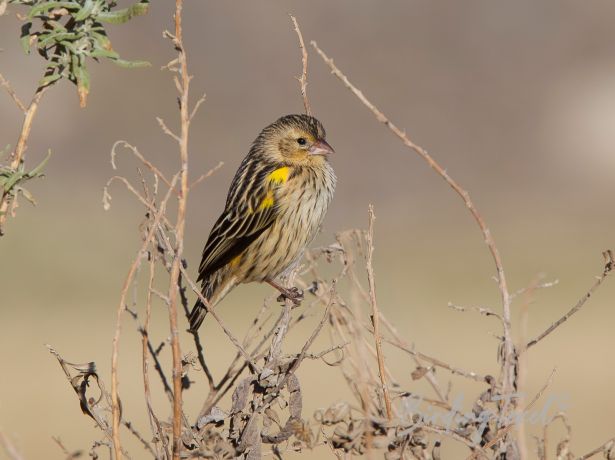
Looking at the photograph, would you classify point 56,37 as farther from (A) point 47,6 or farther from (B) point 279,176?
(B) point 279,176

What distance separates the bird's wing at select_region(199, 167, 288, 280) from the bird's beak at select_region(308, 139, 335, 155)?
0.16 m

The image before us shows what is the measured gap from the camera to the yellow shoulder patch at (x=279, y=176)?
5751 mm

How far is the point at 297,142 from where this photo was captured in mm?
5844

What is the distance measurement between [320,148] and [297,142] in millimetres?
123

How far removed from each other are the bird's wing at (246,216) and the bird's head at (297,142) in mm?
120

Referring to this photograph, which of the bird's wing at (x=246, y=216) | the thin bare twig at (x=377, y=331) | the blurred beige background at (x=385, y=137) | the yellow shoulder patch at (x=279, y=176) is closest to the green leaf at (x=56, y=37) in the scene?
the thin bare twig at (x=377, y=331)

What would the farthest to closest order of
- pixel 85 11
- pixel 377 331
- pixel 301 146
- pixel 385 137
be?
1. pixel 385 137
2. pixel 301 146
3. pixel 377 331
4. pixel 85 11

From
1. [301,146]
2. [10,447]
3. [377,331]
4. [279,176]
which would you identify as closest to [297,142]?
[301,146]

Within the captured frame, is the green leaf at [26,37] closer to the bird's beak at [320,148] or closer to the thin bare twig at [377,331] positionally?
the thin bare twig at [377,331]

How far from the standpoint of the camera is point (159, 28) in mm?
20672

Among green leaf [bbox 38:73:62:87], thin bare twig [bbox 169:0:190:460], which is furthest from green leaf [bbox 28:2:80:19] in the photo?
thin bare twig [bbox 169:0:190:460]

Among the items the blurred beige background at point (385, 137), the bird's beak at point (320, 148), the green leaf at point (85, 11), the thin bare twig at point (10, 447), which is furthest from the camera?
the blurred beige background at point (385, 137)

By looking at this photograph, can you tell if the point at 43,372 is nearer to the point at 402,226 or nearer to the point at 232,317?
the point at 232,317

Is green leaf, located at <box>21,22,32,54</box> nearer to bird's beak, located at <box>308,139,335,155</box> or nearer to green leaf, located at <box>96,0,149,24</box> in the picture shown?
green leaf, located at <box>96,0,149,24</box>
